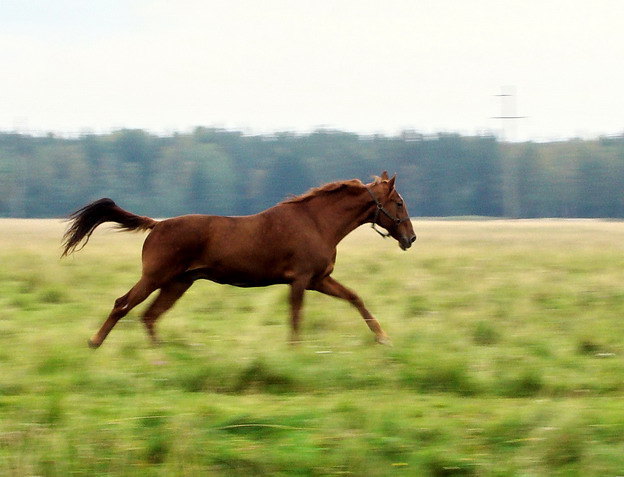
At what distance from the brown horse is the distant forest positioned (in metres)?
73.7

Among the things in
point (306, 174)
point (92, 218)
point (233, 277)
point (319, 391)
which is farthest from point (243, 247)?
point (306, 174)

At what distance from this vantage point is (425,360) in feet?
24.5

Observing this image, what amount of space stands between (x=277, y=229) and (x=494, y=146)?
8457cm

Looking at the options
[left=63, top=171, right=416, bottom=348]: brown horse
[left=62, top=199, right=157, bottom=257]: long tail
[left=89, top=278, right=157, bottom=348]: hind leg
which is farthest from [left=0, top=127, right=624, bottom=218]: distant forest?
[left=89, top=278, right=157, bottom=348]: hind leg

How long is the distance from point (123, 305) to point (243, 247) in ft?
4.09

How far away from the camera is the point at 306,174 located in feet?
302

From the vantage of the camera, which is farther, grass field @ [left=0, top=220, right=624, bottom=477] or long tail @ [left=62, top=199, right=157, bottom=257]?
long tail @ [left=62, top=199, right=157, bottom=257]

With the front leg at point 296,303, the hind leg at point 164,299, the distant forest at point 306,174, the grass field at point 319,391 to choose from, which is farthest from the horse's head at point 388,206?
the distant forest at point 306,174

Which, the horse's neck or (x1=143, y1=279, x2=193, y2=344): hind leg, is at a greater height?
the horse's neck

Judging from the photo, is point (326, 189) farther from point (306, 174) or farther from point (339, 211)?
point (306, 174)

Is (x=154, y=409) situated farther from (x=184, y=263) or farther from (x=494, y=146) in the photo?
(x=494, y=146)

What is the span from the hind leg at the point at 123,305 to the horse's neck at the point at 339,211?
71.2 inches

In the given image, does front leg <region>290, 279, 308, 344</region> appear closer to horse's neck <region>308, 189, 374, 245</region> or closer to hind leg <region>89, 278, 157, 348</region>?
horse's neck <region>308, 189, 374, 245</region>

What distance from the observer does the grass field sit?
535 centimetres
